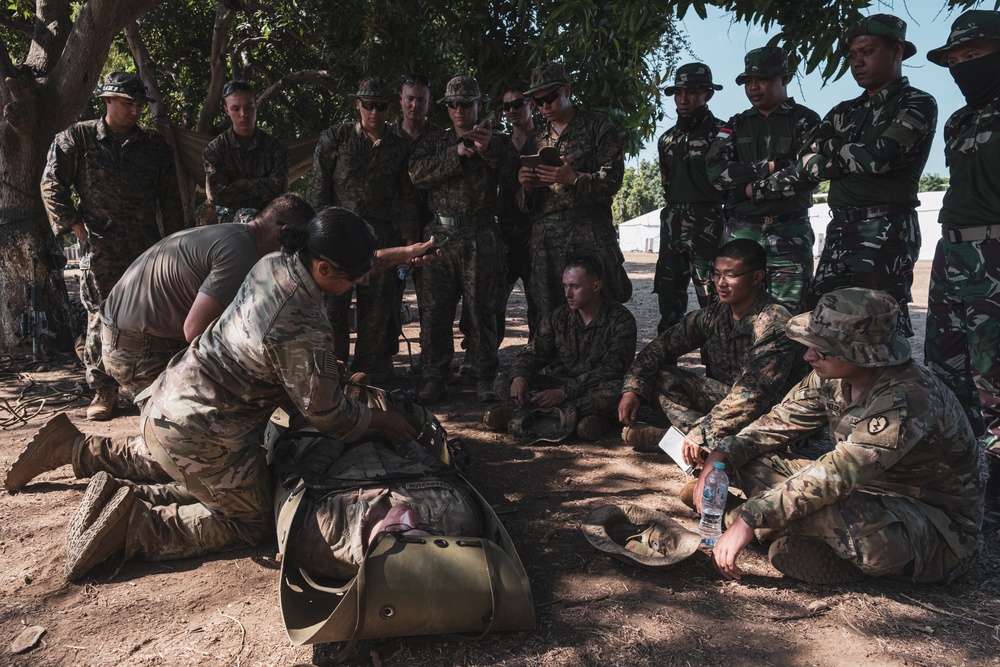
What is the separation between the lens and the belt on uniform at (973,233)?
3.57 metres

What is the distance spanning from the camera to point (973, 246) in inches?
143

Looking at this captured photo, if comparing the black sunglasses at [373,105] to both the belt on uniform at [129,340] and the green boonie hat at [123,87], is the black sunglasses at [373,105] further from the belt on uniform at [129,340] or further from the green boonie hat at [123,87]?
the belt on uniform at [129,340]

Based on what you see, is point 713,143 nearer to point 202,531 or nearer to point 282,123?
point 202,531

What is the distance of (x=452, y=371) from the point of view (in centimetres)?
625

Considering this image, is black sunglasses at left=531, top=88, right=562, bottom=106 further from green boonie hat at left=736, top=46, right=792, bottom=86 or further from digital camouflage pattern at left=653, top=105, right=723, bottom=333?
green boonie hat at left=736, top=46, right=792, bottom=86

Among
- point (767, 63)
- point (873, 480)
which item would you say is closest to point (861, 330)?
point (873, 480)

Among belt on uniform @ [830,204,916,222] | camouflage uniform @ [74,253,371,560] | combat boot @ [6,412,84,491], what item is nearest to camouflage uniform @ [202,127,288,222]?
combat boot @ [6,412,84,491]

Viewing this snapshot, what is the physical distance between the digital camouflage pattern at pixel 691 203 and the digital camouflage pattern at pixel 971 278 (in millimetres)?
1771

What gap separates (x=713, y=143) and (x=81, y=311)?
5.84m

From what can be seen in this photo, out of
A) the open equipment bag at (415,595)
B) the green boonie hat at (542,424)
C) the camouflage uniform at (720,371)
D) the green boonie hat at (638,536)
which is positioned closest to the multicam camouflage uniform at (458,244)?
the green boonie hat at (542,424)

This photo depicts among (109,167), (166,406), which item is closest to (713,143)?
(166,406)

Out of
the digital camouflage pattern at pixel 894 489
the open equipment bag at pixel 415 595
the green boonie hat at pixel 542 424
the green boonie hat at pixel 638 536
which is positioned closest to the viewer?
the open equipment bag at pixel 415 595

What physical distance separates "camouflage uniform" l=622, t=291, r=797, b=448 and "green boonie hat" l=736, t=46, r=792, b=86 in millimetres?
1542

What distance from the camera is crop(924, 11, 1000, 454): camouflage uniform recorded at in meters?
3.52
